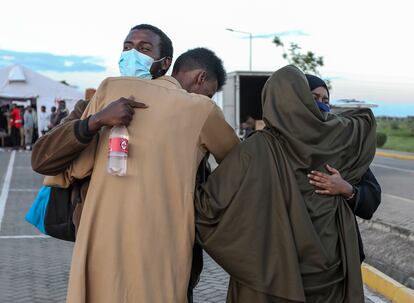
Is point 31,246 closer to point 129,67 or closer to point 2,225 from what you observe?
point 2,225

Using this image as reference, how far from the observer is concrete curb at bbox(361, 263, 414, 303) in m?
5.23

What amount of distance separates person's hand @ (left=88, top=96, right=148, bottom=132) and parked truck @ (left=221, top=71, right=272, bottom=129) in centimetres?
1456

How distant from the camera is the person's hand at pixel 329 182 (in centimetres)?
247

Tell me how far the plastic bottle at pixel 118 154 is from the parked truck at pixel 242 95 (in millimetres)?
14610

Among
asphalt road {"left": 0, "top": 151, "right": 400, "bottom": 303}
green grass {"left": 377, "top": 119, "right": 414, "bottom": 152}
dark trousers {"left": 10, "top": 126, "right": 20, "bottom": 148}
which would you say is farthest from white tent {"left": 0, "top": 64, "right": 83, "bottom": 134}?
asphalt road {"left": 0, "top": 151, "right": 400, "bottom": 303}

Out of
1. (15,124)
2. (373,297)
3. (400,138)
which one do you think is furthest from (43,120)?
(400,138)

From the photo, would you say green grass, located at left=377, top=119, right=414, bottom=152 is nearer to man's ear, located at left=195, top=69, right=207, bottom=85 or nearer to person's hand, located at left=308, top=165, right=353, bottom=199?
man's ear, located at left=195, top=69, right=207, bottom=85

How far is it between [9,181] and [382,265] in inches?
392

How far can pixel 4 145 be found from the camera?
2686 cm

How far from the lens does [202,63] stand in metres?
2.97

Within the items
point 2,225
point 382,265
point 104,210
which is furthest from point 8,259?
point 104,210

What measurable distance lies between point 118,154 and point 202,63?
93cm

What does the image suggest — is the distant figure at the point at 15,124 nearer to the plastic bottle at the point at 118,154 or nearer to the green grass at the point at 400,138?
the green grass at the point at 400,138

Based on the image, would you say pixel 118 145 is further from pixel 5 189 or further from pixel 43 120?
pixel 43 120
